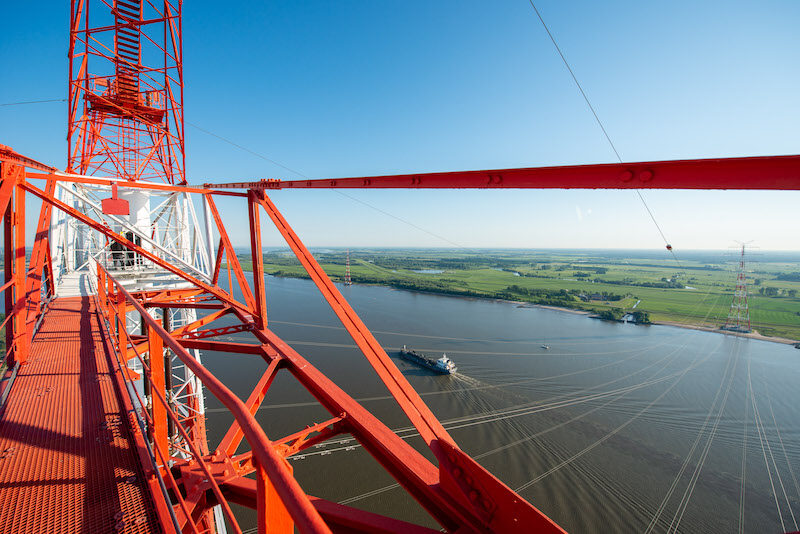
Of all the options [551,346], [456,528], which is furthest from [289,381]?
[551,346]

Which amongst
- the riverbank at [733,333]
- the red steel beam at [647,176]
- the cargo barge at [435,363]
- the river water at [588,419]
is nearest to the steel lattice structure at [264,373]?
the red steel beam at [647,176]

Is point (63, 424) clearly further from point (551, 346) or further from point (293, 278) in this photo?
point (293, 278)

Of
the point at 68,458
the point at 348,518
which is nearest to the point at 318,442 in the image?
the point at 348,518

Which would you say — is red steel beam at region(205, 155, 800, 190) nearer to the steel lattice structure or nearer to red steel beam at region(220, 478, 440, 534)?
the steel lattice structure

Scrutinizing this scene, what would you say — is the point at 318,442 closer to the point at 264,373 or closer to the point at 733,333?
the point at 264,373

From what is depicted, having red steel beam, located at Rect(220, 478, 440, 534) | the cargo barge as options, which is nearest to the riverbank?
the cargo barge

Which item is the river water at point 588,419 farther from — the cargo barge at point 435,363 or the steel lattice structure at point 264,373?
the steel lattice structure at point 264,373
